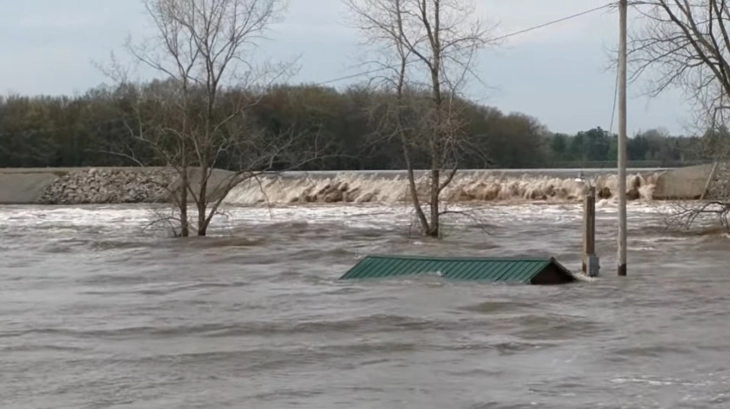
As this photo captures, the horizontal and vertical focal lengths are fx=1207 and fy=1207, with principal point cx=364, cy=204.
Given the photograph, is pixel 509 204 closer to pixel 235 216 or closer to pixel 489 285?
pixel 235 216

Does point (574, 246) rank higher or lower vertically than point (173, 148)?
lower

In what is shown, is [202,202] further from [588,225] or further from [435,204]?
[588,225]

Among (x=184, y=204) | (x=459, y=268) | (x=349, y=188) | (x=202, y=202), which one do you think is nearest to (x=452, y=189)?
(x=349, y=188)

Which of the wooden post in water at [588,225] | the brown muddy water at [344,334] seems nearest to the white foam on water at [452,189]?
the brown muddy water at [344,334]

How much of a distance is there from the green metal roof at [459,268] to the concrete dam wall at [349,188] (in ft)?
106

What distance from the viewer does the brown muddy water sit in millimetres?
10750

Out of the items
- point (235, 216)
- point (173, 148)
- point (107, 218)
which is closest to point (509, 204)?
point (235, 216)

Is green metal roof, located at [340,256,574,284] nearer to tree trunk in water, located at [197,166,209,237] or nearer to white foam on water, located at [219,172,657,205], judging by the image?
tree trunk in water, located at [197,166,209,237]

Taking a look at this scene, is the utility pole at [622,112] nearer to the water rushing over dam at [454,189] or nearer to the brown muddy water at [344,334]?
the brown muddy water at [344,334]

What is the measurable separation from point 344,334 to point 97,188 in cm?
5617

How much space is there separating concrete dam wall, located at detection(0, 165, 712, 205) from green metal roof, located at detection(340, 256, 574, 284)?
3229 centimetres

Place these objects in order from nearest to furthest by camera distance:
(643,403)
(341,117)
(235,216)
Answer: (643,403)
(235,216)
(341,117)

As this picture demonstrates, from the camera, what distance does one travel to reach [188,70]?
32.6m

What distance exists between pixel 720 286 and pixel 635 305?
323 cm
